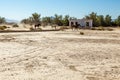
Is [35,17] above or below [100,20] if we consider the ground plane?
above

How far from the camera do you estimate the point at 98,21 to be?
7069cm

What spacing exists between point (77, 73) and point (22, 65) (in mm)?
2674

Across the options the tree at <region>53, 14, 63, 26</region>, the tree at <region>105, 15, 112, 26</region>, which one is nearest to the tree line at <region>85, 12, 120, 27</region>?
the tree at <region>105, 15, 112, 26</region>

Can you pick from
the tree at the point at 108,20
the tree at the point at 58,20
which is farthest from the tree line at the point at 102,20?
the tree at the point at 58,20

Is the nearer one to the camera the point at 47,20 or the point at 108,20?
the point at 108,20

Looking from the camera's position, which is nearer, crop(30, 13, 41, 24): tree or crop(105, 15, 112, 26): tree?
crop(105, 15, 112, 26): tree

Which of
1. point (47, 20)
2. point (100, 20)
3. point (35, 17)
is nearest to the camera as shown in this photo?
point (100, 20)

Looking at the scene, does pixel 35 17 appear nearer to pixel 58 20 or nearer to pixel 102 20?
pixel 58 20

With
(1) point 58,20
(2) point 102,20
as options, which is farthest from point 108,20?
(1) point 58,20

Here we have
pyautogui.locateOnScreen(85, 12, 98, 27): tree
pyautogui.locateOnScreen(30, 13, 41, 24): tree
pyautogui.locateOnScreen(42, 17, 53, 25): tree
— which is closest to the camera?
pyautogui.locateOnScreen(85, 12, 98, 27): tree

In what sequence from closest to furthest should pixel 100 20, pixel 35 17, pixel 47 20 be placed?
pixel 100 20 → pixel 35 17 → pixel 47 20

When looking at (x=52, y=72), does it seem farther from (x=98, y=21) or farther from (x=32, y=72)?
(x=98, y=21)

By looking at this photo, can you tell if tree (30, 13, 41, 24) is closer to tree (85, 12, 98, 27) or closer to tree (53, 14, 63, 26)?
tree (53, 14, 63, 26)

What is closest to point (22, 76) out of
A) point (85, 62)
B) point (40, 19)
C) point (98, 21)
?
point (85, 62)
